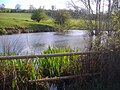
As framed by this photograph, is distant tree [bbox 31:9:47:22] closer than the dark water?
No

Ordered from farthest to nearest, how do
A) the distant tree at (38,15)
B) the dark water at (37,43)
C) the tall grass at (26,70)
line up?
the distant tree at (38,15), the dark water at (37,43), the tall grass at (26,70)

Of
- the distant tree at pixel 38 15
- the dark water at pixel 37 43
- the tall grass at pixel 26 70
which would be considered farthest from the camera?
the distant tree at pixel 38 15

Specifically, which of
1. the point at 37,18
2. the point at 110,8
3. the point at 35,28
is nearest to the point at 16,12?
the point at 37,18

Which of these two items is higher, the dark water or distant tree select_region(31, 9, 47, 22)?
distant tree select_region(31, 9, 47, 22)

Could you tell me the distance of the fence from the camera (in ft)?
19.5

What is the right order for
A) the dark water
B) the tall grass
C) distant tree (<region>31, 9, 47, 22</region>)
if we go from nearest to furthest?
1. the tall grass
2. the dark water
3. distant tree (<region>31, 9, 47, 22</region>)

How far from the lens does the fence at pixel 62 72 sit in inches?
234

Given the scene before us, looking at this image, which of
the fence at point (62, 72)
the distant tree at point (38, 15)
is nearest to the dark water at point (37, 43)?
the fence at point (62, 72)

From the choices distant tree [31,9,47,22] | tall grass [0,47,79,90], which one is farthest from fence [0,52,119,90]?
distant tree [31,9,47,22]

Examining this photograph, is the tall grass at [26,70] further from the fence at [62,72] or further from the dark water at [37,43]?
the dark water at [37,43]

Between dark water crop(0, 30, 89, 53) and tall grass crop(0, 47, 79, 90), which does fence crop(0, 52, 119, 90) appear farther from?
dark water crop(0, 30, 89, 53)

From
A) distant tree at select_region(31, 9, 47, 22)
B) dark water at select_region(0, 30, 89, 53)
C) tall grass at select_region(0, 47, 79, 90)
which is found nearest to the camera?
tall grass at select_region(0, 47, 79, 90)

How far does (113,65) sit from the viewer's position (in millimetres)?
6520

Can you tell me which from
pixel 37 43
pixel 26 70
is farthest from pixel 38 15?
pixel 26 70
